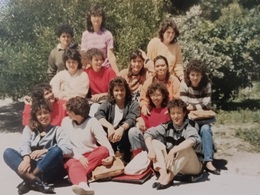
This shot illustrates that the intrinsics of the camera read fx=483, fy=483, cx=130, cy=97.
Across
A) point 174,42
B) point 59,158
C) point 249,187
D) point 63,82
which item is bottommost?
point 249,187

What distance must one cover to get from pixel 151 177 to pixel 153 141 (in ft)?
1.64

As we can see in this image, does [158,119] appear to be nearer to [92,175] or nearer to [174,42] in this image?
[92,175]

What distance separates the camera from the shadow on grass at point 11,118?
30.9 ft

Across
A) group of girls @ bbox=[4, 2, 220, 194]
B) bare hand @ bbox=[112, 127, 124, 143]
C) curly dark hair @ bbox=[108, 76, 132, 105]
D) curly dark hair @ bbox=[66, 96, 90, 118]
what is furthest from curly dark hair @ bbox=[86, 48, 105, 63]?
bare hand @ bbox=[112, 127, 124, 143]

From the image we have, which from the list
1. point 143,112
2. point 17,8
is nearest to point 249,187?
point 143,112

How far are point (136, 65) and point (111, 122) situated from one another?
0.86 meters

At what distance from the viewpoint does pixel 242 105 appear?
35.4 ft

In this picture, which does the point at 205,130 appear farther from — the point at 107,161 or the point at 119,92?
the point at 107,161

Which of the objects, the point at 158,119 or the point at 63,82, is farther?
the point at 63,82

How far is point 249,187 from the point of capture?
17.9 ft

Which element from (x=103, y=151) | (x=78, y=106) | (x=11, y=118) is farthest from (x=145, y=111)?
(x=11, y=118)

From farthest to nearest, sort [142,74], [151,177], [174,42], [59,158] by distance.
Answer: [174,42]
[142,74]
[151,177]
[59,158]

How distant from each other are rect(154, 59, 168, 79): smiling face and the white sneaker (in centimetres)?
182

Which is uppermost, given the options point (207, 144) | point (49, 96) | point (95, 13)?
point (95, 13)
